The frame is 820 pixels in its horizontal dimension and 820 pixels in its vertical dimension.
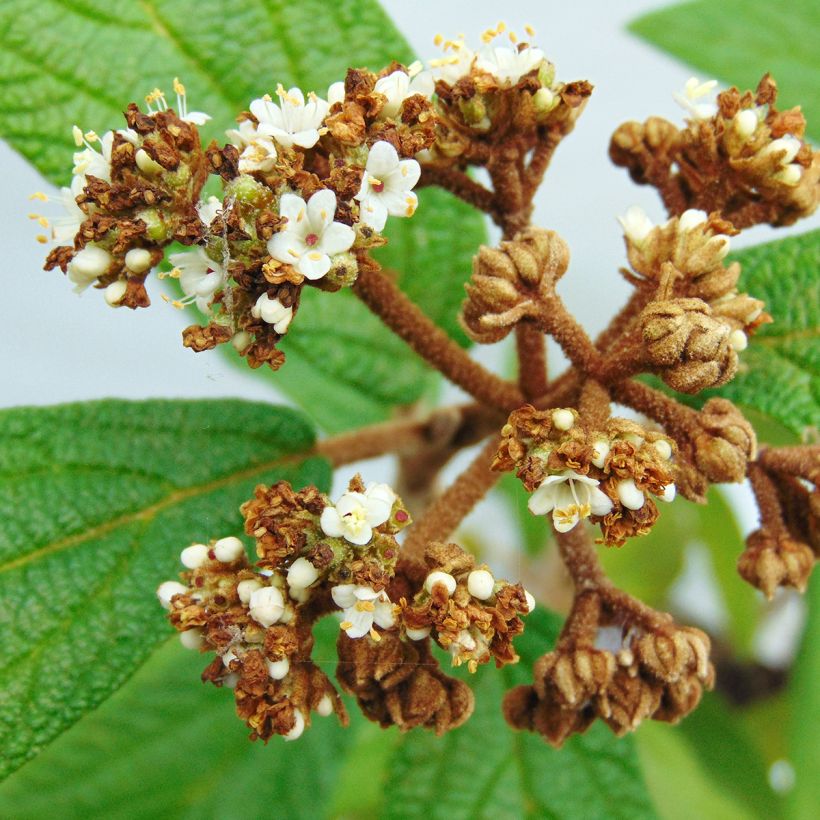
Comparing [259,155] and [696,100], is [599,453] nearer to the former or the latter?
[259,155]

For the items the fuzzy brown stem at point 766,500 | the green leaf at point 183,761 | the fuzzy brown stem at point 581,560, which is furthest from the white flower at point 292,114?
the green leaf at point 183,761

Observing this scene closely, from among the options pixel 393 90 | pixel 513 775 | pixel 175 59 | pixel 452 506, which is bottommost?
pixel 513 775

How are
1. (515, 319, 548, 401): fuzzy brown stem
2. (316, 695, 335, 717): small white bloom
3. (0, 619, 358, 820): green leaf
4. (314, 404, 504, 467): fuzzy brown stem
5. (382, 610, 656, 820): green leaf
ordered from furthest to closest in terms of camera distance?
(0, 619, 358, 820): green leaf → (314, 404, 504, 467): fuzzy brown stem → (382, 610, 656, 820): green leaf → (515, 319, 548, 401): fuzzy brown stem → (316, 695, 335, 717): small white bloom

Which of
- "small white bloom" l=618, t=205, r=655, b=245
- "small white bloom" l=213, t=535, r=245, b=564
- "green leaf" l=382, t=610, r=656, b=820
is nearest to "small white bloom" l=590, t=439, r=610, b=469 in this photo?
"small white bloom" l=618, t=205, r=655, b=245

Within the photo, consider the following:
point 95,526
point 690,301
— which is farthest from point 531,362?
point 95,526

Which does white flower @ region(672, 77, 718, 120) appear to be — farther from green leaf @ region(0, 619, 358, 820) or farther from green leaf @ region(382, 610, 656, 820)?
green leaf @ region(0, 619, 358, 820)

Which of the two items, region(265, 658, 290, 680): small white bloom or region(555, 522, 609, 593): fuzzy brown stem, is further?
region(555, 522, 609, 593): fuzzy brown stem
